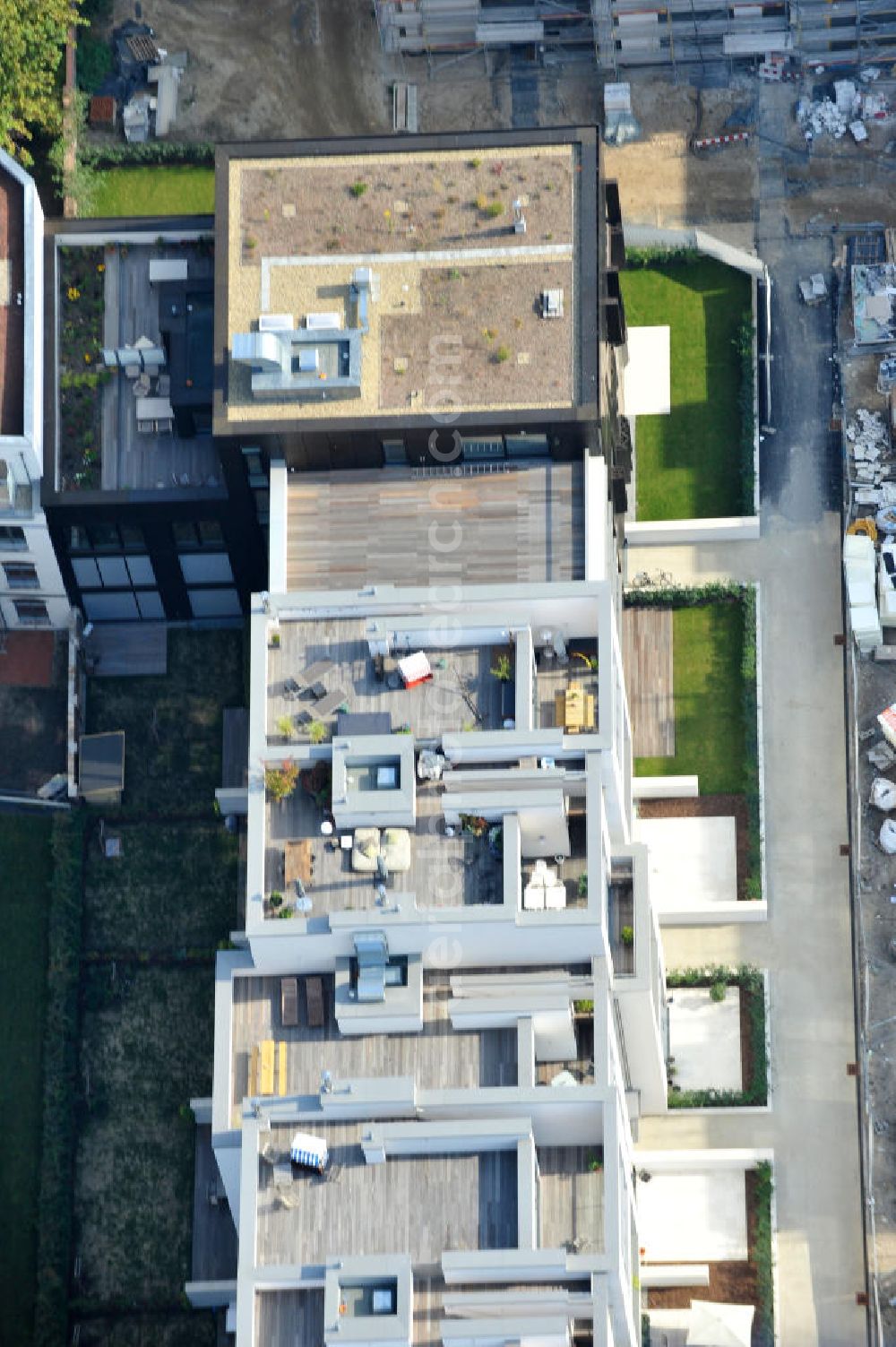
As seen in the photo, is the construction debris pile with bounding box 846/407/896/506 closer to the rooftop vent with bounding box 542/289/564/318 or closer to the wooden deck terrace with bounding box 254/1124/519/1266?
the rooftop vent with bounding box 542/289/564/318

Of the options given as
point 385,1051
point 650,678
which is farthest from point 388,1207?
point 650,678

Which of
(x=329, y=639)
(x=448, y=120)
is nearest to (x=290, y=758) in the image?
(x=329, y=639)

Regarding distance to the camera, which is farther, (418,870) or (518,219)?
(518,219)

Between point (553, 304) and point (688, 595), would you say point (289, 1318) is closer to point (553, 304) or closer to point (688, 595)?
point (688, 595)

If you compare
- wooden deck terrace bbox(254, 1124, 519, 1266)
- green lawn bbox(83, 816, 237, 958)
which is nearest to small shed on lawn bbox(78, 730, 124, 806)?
green lawn bbox(83, 816, 237, 958)

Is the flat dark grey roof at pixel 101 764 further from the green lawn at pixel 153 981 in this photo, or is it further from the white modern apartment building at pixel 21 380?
the white modern apartment building at pixel 21 380

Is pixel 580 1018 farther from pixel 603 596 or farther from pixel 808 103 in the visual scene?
pixel 808 103
